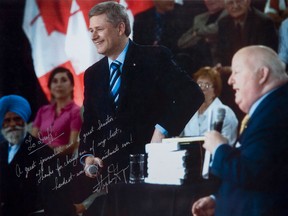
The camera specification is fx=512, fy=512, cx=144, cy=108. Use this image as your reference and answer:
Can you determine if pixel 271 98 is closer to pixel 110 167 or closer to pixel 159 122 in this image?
pixel 159 122

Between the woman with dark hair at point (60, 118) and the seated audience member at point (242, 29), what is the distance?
65 centimetres

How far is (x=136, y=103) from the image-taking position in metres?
2.16

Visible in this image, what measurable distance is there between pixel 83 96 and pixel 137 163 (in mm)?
365

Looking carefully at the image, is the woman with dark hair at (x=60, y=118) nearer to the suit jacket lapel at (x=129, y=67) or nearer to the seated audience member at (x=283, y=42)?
the suit jacket lapel at (x=129, y=67)

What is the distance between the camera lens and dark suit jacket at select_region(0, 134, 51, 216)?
214 centimetres

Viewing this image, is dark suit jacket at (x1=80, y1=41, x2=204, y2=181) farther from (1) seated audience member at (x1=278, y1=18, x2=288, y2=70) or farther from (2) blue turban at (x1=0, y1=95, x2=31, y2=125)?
(1) seated audience member at (x1=278, y1=18, x2=288, y2=70)

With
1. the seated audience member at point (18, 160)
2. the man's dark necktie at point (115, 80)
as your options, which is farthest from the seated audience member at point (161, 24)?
the seated audience member at point (18, 160)

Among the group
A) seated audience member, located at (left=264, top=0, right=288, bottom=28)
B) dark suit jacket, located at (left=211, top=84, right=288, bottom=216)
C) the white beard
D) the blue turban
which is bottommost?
dark suit jacket, located at (left=211, top=84, right=288, bottom=216)

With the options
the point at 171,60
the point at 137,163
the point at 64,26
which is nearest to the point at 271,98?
the point at 171,60

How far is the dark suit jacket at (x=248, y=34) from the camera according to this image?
2.19 meters

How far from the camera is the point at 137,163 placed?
2.13 metres

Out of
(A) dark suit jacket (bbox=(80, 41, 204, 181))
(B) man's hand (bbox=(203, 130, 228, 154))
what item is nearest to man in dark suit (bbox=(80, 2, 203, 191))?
(A) dark suit jacket (bbox=(80, 41, 204, 181))

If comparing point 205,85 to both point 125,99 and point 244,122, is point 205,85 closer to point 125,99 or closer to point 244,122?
point 244,122

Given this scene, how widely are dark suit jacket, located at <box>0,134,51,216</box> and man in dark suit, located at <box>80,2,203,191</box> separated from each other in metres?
0.22
